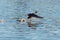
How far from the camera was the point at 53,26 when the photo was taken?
2408cm

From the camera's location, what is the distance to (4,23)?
2512 centimetres

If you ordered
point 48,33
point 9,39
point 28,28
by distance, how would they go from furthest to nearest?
point 28,28
point 48,33
point 9,39

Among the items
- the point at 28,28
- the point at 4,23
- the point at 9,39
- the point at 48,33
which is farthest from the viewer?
the point at 4,23

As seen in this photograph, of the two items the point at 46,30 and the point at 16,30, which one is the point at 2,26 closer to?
the point at 16,30

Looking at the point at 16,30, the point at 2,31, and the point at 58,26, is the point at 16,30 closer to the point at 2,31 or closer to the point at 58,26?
the point at 2,31

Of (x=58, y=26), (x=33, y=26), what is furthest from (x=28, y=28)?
(x=58, y=26)

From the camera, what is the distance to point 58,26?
24.1 metres

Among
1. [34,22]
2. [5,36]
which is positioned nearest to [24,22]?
[34,22]

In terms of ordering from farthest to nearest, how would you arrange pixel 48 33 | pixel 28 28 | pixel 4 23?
pixel 4 23, pixel 28 28, pixel 48 33

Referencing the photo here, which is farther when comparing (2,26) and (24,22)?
(24,22)

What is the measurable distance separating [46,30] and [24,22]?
360 centimetres

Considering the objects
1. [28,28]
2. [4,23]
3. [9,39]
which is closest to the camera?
[9,39]

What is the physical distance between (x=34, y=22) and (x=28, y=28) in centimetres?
339

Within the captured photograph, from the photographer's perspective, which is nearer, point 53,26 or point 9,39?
point 9,39
